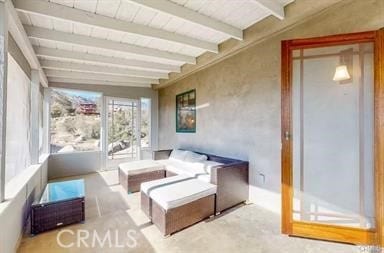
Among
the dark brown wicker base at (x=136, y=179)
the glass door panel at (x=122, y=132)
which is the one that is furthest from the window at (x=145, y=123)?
the dark brown wicker base at (x=136, y=179)

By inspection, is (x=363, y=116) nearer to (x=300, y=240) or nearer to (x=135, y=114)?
(x=300, y=240)

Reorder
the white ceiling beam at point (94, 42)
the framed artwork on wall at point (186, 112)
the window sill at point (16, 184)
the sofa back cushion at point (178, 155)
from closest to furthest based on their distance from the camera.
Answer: the window sill at point (16, 184)
the white ceiling beam at point (94, 42)
the sofa back cushion at point (178, 155)
the framed artwork on wall at point (186, 112)

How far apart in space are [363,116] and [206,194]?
2023mm

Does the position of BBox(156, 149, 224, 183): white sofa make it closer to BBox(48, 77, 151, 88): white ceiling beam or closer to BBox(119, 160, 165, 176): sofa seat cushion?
BBox(119, 160, 165, 176): sofa seat cushion

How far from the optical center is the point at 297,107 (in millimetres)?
2428

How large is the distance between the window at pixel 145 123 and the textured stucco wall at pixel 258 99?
8.66 ft

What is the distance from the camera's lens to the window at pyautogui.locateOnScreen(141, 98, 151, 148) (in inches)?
252

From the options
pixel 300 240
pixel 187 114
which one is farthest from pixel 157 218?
pixel 187 114

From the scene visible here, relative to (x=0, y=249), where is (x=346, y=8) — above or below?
above

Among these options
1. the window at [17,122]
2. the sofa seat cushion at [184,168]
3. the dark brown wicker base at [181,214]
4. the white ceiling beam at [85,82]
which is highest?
the white ceiling beam at [85,82]

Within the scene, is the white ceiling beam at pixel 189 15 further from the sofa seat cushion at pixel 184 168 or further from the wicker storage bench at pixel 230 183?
the sofa seat cushion at pixel 184 168

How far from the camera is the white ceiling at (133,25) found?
2229 millimetres

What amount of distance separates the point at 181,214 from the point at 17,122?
2.48 meters

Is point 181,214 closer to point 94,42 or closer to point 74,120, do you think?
point 94,42
